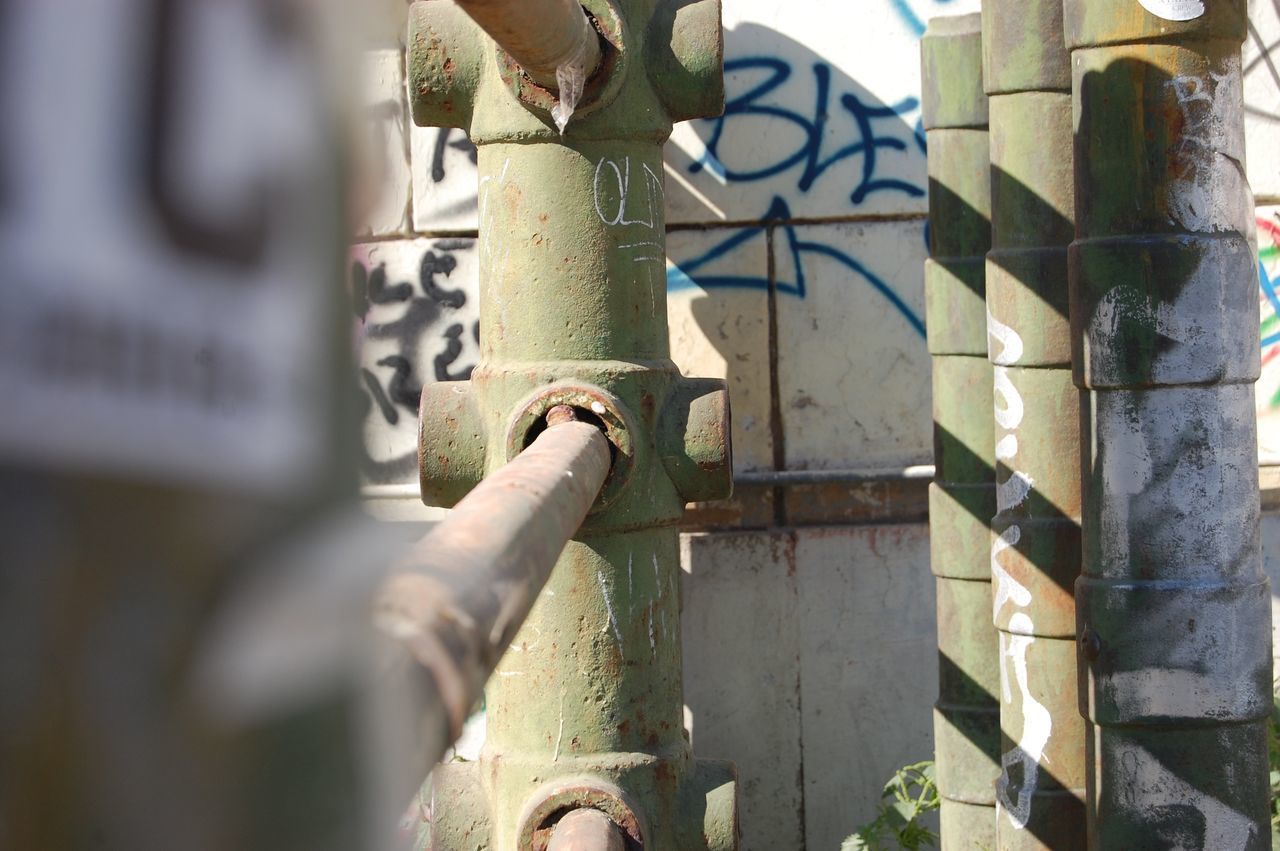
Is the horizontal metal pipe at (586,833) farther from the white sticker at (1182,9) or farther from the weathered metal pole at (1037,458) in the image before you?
the white sticker at (1182,9)

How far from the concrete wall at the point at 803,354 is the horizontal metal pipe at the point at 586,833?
2301 millimetres

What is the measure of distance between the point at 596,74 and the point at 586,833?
48.2 inches

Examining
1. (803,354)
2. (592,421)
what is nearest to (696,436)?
(592,421)

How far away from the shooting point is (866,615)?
4645 millimetres

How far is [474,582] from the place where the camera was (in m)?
0.84

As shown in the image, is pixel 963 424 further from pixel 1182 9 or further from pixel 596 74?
pixel 596 74

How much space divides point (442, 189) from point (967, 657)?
2.29 metres

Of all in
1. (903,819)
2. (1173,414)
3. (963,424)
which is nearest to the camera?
(1173,414)

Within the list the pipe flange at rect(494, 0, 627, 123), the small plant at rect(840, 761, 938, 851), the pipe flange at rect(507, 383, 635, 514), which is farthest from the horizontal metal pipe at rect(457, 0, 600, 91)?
the small plant at rect(840, 761, 938, 851)

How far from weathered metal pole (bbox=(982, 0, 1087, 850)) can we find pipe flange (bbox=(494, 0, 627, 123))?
112 centimetres

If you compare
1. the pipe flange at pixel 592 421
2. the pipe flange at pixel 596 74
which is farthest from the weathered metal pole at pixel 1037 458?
the pipe flange at pixel 592 421

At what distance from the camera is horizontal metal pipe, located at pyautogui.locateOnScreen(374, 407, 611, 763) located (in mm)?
661

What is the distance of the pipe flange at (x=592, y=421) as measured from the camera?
226cm

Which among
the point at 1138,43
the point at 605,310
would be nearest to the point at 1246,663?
the point at 1138,43
